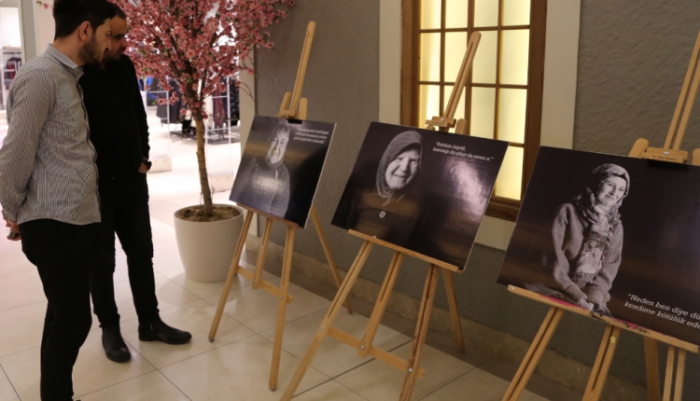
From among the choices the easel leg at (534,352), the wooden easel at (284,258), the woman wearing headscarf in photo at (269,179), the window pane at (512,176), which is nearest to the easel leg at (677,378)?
the easel leg at (534,352)

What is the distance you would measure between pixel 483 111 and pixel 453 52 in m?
0.37

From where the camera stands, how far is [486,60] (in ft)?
10.4

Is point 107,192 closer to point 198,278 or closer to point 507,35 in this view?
point 198,278

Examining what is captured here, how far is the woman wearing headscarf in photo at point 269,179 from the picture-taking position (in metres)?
3.13

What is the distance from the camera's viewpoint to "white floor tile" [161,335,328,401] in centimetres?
288

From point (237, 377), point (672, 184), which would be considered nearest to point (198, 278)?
point (237, 377)

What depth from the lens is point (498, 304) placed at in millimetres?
3178

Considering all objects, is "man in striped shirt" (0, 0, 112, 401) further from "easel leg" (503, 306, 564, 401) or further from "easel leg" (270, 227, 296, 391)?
"easel leg" (503, 306, 564, 401)

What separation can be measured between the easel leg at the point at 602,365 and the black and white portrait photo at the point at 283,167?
148 centimetres

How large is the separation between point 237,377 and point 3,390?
43.0 inches

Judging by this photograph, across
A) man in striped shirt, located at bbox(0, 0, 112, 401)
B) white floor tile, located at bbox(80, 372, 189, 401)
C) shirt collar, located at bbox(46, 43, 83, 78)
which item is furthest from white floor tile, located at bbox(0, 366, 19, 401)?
shirt collar, located at bbox(46, 43, 83, 78)

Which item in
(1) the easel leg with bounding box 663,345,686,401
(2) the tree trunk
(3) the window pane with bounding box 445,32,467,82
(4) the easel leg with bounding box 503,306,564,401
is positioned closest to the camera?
(1) the easel leg with bounding box 663,345,686,401

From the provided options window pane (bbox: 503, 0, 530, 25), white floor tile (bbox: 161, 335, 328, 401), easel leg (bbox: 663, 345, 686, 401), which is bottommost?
white floor tile (bbox: 161, 335, 328, 401)

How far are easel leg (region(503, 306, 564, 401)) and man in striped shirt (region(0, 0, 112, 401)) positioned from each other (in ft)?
5.58
